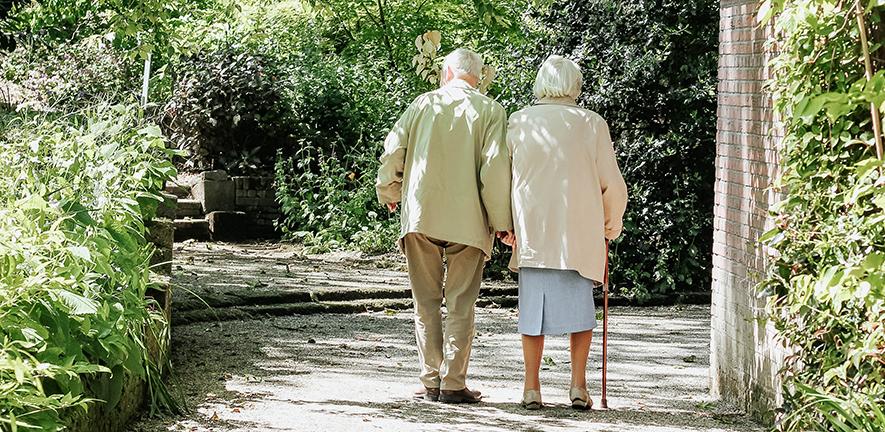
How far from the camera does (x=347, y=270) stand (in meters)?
12.1

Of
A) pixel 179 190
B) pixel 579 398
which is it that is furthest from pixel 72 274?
pixel 179 190

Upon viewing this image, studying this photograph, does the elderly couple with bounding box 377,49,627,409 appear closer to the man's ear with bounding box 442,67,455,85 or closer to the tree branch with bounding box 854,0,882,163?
the man's ear with bounding box 442,67,455,85

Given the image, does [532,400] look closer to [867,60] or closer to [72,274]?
[72,274]

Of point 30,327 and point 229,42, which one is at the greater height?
point 229,42

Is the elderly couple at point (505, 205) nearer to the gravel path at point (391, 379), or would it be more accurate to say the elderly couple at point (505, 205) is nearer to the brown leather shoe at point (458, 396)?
the brown leather shoe at point (458, 396)

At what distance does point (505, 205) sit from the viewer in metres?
6.58

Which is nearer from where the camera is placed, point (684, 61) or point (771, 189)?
point (771, 189)

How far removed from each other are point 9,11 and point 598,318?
737 cm

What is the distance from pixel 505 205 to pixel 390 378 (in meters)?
1.43

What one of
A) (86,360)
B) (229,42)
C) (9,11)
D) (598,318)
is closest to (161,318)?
(86,360)

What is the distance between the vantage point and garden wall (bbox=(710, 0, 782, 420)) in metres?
6.07

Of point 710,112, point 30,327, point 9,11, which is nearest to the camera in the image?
point 30,327

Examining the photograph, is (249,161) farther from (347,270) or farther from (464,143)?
(464,143)

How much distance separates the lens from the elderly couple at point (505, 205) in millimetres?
6395
